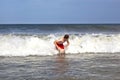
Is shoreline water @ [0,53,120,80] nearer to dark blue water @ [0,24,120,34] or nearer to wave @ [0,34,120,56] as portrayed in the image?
wave @ [0,34,120,56]

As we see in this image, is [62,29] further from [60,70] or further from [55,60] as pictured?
[60,70]

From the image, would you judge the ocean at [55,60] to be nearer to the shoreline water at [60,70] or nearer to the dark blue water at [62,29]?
the shoreline water at [60,70]

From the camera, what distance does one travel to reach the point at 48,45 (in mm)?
15836

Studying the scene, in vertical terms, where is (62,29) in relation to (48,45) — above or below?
above

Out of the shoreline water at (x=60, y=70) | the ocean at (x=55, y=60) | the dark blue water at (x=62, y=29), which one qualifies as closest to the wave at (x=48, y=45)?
the ocean at (x=55, y=60)

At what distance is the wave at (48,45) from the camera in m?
14.6

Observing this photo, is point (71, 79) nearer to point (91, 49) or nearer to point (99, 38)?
point (91, 49)

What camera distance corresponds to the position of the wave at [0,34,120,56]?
1463cm

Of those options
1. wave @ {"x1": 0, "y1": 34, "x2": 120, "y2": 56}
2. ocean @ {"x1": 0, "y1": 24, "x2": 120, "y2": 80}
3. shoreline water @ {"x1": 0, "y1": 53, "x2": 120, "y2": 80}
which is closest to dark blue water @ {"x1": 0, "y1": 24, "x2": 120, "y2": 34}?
wave @ {"x1": 0, "y1": 34, "x2": 120, "y2": 56}

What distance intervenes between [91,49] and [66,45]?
5.60 ft

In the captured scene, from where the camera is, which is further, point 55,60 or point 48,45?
point 48,45

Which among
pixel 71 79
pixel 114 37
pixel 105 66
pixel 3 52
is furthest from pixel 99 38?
pixel 71 79

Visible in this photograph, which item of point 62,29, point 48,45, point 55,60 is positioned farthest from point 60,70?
point 62,29

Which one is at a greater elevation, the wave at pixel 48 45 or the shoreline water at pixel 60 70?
the wave at pixel 48 45
